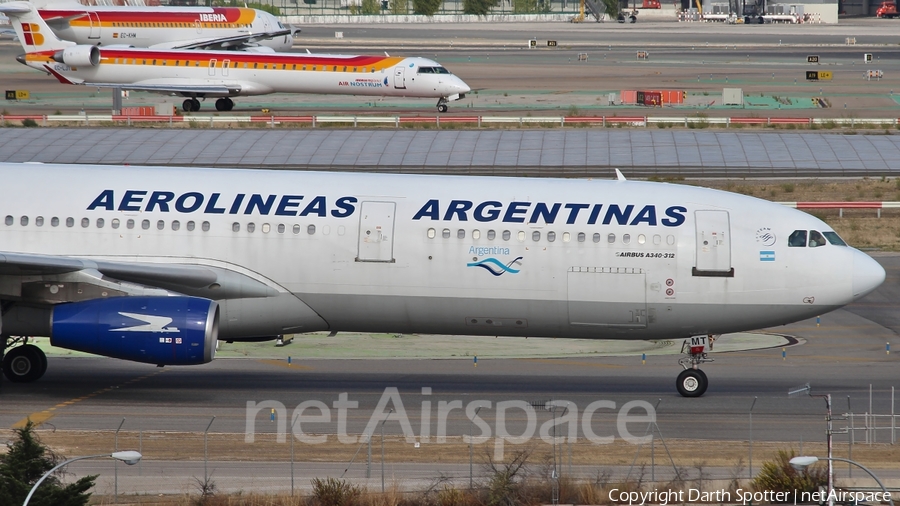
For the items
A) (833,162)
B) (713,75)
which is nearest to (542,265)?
(833,162)

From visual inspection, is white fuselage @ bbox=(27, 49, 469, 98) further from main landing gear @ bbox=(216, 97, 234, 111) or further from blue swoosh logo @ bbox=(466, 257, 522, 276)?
blue swoosh logo @ bbox=(466, 257, 522, 276)

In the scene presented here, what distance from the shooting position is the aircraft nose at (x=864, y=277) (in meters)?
26.5

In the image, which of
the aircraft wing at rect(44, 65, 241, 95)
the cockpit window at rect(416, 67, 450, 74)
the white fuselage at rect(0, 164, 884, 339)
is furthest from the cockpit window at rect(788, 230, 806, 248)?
the aircraft wing at rect(44, 65, 241, 95)

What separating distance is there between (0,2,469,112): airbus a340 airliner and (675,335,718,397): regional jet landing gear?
185ft

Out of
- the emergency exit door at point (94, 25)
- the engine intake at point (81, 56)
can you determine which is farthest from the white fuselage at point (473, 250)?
the emergency exit door at point (94, 25)

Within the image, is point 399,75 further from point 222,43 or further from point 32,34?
point 32,34

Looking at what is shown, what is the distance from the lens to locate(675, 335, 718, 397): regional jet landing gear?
2775cm

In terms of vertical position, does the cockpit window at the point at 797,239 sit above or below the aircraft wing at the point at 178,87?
below

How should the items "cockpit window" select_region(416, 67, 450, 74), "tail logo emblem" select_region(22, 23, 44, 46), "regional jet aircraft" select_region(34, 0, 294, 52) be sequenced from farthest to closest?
"regional jet aircraft" select_region(34, 0, 294, 52) → "tail logo emblem" select_region(22, 23, 44, 46) → "cockpit window" select_region(416, 67, 450, 74)

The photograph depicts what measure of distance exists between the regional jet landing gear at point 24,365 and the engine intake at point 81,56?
179 feet

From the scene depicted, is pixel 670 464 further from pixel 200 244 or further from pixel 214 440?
pixel 200 244

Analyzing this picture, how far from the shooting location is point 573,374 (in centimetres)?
3184

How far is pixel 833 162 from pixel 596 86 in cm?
4643

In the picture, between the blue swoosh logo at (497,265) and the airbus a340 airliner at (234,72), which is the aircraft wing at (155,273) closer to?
the blue swoosh logo at (497,265)
